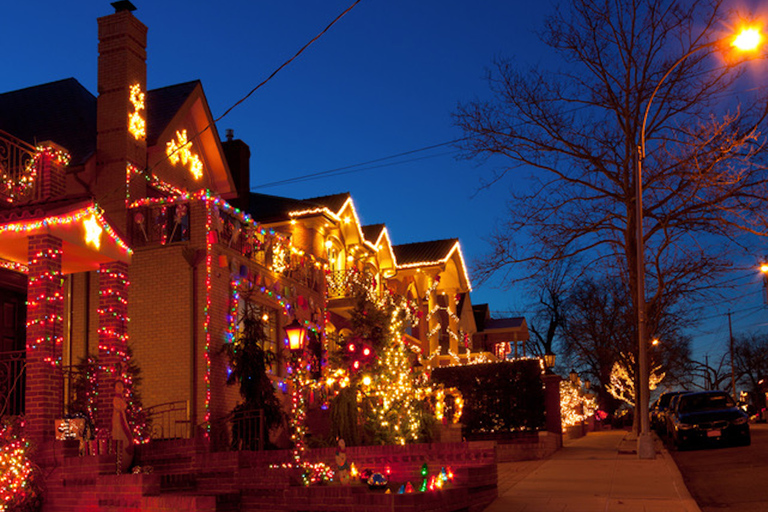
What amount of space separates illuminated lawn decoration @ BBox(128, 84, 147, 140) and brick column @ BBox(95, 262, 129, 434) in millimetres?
6660

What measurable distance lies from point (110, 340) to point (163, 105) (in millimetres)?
10083

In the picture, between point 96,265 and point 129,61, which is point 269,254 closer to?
point 129,61

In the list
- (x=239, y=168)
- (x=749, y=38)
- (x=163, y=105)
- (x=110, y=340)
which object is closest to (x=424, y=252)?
(x=239, y=168)

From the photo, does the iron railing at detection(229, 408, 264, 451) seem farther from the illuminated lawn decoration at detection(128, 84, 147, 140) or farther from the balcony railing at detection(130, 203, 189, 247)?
the illuminated lawn decoration at detection(128, 84, 147, 140)

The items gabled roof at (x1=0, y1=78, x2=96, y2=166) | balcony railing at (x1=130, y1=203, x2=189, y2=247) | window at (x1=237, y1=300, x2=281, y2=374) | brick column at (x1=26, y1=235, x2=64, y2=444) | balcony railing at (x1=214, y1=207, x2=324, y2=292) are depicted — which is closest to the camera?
brick column at (x1=26, y1=235, x2=64, y2=444)

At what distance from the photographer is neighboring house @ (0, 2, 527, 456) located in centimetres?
1117

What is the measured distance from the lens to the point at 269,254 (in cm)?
1992

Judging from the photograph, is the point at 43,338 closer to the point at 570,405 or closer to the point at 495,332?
the point at 570,405

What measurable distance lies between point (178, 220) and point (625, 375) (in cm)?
4119

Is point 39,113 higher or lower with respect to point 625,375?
higher

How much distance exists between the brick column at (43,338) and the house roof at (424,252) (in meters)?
25.2

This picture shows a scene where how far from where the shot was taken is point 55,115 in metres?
20.1

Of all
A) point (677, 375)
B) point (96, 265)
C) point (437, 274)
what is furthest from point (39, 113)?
point (677, 375)

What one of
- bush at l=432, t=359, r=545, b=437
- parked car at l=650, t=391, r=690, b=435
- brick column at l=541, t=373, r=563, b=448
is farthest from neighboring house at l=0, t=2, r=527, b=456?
parked car at l=650, t=391, r=690, b=435
